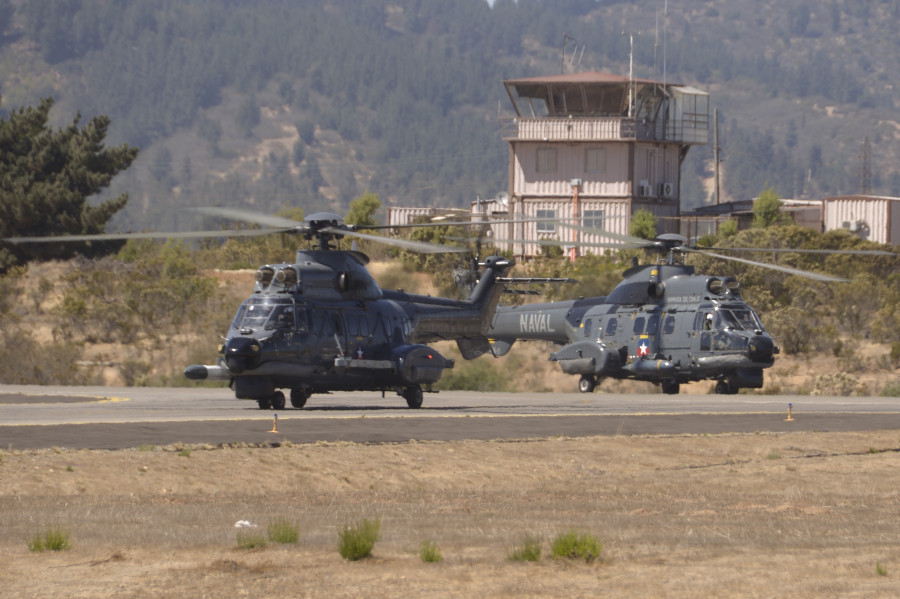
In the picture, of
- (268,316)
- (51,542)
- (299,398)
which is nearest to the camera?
(51,542)

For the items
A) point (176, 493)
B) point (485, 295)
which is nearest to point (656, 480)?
point (176, 493)

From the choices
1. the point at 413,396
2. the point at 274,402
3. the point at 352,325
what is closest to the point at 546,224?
the point at 413,396

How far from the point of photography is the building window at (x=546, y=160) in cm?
7162

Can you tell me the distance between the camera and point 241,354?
28641mm

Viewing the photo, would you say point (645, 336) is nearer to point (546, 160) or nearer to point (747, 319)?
point (747, 319)

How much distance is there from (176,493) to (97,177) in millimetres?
52030

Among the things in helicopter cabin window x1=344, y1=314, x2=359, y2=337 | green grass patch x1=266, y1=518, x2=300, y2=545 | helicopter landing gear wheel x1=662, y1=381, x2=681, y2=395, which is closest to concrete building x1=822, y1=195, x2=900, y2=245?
helicopter landing gear wheel x1=662, y1=381, x2=681, y2=395

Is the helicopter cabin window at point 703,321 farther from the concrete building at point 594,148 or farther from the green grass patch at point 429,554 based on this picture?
the concrete building at point 594,148

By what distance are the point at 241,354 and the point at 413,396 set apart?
5.72 m

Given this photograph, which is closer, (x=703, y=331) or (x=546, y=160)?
(x=703, y=331)

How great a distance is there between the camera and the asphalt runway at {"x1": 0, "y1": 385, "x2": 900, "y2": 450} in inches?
914

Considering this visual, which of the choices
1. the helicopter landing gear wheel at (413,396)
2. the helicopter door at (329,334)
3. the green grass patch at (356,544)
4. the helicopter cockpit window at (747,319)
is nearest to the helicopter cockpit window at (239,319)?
the helicopter door at (329,334)

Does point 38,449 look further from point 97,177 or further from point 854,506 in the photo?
point 97,177

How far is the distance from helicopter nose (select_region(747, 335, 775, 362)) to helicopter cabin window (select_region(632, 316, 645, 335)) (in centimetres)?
425
